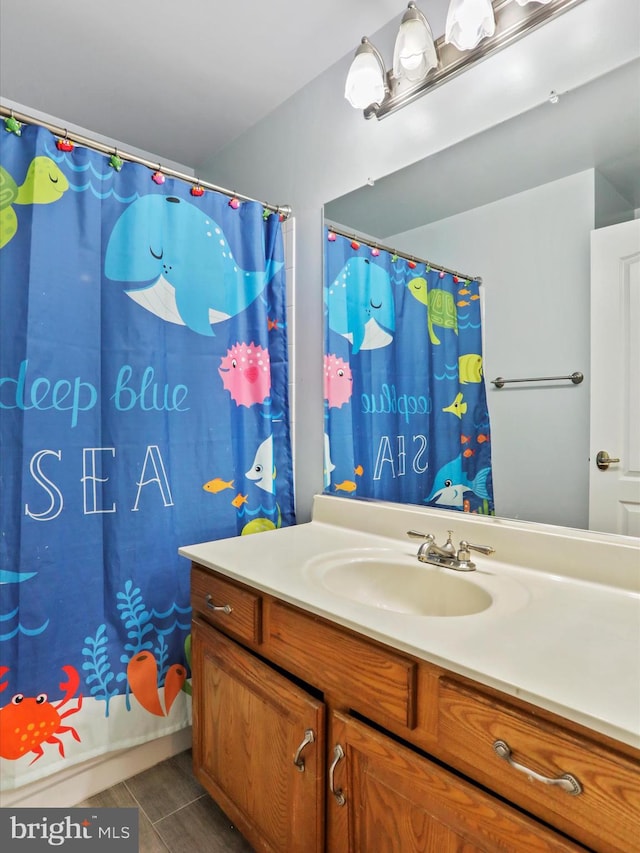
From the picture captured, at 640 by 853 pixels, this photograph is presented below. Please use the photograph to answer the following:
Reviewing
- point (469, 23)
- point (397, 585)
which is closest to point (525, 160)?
point (469, 23)

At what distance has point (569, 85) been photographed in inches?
43.9

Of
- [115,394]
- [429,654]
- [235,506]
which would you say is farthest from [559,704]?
[115,394]

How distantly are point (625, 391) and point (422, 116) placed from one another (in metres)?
0.97

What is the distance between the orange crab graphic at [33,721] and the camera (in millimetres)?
1302

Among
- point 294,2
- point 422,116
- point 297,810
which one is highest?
point 294,2

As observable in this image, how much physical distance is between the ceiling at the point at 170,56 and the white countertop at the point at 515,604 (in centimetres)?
150

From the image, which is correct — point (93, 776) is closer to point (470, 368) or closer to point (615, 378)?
point (470, 368)

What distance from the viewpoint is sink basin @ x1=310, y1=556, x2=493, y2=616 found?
1146mm

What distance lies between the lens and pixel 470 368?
135 cm

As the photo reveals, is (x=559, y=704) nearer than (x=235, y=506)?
Yes

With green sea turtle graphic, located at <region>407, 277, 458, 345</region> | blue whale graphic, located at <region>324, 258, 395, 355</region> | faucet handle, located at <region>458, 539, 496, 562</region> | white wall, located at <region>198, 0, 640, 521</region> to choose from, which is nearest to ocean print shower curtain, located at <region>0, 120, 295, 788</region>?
white wall, located at <region>198, 0, 640, 521</region>

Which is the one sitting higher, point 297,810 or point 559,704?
point 559,704

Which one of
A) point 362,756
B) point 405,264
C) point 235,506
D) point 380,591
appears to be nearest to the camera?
point 362,756

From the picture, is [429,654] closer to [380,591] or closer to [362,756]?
[362,756]
